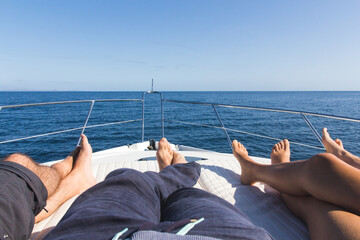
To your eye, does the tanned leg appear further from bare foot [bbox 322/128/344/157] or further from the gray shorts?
the gray shorts

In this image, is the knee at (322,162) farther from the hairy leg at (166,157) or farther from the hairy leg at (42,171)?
the hairy leg at (42,171)

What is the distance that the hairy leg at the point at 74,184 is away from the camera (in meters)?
0.87

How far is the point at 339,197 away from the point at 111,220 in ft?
2.20

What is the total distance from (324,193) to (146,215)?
1.89 ft

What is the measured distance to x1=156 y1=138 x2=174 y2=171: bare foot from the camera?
4.31 ft

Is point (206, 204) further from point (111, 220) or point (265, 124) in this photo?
point (265, 124)

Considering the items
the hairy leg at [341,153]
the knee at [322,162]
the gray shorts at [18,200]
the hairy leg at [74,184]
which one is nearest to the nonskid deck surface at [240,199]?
the hairy leg at [74,184]

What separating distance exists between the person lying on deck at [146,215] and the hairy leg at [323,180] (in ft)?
0.99

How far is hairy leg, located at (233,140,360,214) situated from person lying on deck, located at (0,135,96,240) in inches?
37.1

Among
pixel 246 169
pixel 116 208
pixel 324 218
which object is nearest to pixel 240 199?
pixel 246 169

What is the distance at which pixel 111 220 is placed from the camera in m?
0.46

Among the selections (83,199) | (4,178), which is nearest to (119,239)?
(83,199)

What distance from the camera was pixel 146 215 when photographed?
0.52 m

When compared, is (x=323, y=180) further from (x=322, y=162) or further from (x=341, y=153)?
(x=341, y=153)
